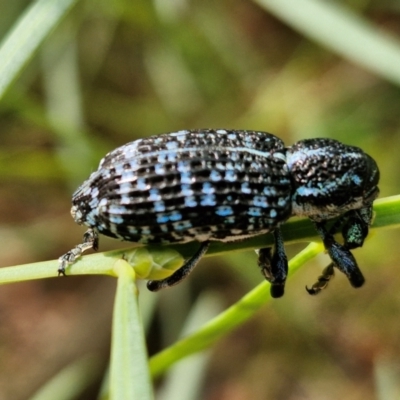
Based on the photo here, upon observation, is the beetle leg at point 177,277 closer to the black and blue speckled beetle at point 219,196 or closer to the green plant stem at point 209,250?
the black and blue speckled beetle at point 219,196

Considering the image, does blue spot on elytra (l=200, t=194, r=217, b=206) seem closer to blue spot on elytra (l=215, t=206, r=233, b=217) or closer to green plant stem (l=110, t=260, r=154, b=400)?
blue spot on elytra (l=215, t=206, r=233, b=217)

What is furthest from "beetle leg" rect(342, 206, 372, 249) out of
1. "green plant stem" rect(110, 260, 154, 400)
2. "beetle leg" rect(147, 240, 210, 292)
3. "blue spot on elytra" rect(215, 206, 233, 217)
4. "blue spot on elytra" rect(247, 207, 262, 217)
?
"green plant stem" rect(110, 260, 154, 400)

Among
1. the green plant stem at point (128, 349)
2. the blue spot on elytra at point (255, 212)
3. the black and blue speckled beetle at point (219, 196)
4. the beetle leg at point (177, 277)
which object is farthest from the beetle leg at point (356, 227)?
the green plant stem at point (128, 349)

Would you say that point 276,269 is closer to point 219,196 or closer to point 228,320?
point 228,320

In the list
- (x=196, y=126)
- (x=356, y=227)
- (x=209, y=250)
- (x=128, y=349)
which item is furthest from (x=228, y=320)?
(x=196, y=126)

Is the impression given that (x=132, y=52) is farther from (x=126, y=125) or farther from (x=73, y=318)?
(x=73, y=318)

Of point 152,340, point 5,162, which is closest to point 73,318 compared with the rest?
point 152,340
